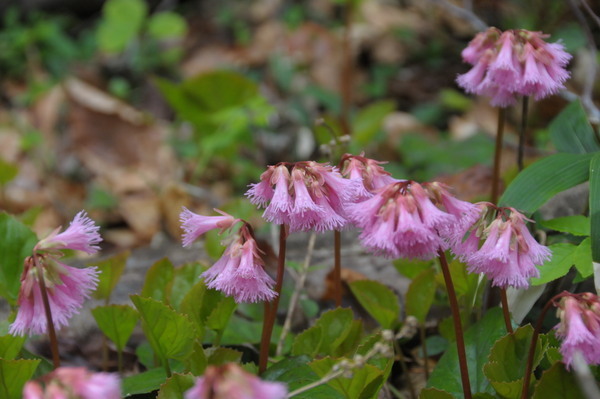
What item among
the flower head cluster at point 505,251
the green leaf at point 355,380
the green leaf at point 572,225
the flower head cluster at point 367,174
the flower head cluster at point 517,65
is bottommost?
the green leaf at point 355,380

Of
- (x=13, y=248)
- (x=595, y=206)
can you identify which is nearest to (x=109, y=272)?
(x=13, y=248)

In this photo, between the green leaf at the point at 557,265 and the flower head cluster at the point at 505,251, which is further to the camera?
the green leaf at the point at 557,265

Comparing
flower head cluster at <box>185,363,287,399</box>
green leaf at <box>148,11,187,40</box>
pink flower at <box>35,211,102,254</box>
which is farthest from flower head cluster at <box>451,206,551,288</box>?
green leaf at <box>148,11,187,40</box>

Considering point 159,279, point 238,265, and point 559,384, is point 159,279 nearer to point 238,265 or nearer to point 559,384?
point 238,265

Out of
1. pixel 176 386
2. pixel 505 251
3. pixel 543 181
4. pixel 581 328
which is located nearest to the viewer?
pixel 581 328

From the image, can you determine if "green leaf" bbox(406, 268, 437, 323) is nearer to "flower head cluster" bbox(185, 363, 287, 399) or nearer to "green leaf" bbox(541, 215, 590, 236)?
"green leaf" bbox(541, 215, 590, 236)

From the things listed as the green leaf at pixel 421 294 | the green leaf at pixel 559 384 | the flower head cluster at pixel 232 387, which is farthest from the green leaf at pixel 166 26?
the flower head cluster at pixel 232 387

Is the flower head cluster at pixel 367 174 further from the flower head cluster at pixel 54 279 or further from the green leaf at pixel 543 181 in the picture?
the flower head cluster at pixel 54 279

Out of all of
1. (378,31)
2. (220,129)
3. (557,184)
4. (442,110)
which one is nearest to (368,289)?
(557,184)
